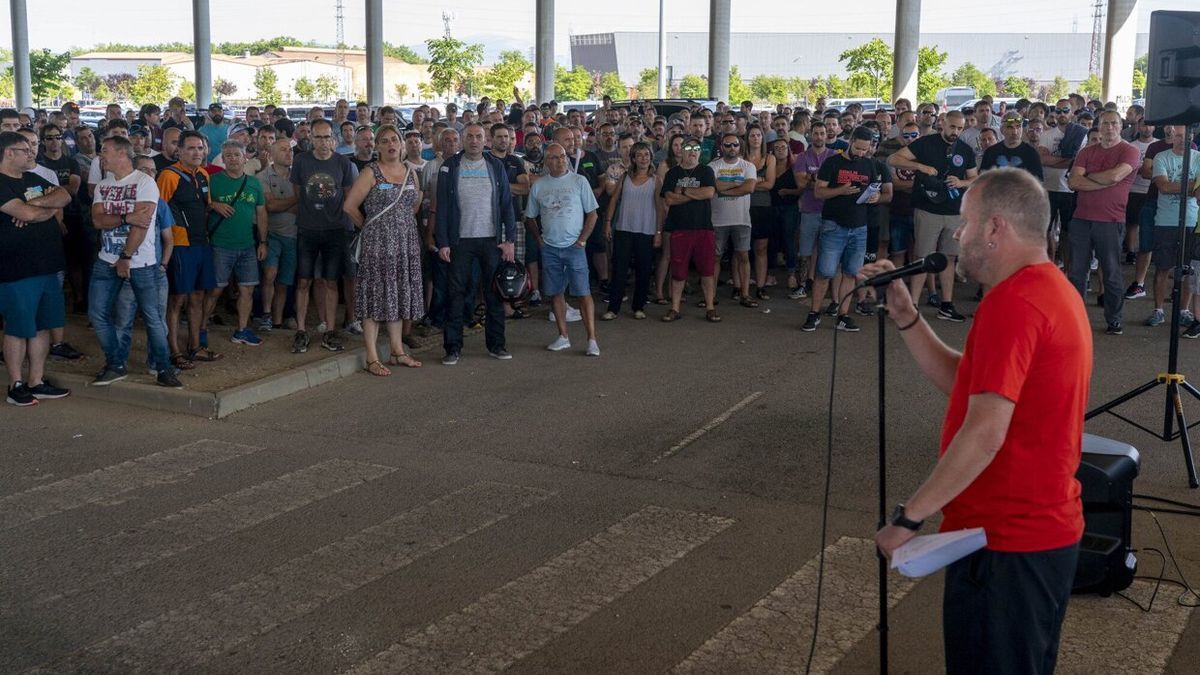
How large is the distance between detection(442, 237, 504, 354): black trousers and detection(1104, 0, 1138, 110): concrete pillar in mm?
25900

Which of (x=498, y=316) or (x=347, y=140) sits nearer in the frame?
(x=498, y=316)

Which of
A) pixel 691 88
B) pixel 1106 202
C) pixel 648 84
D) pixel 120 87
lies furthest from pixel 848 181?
pixel 648 84

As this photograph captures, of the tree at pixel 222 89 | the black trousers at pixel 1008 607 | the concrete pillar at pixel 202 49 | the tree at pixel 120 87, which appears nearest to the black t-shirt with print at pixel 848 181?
the black trousers at pixel 1008 607

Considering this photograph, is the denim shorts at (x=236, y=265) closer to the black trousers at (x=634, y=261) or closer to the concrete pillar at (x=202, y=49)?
the black trousers at (x=634, y=261)

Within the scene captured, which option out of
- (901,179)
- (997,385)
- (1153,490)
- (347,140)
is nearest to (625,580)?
(997,385)

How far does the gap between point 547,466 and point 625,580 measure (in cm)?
218

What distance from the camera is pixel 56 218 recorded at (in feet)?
33.5

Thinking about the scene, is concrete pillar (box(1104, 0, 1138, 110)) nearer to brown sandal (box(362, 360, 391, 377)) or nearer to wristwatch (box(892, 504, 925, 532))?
brown sandal (box(362, 360, 391, 377))

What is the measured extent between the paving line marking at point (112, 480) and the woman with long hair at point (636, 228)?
570cm

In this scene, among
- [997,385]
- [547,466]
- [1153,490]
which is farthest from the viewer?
[547,466]

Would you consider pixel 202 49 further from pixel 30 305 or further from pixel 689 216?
pixel 30 305

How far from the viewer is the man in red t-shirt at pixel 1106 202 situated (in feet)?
39.0

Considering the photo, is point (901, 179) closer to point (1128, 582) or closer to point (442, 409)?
point (442, 409)

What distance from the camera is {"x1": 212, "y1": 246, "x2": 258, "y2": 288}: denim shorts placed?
1138 centimetres
